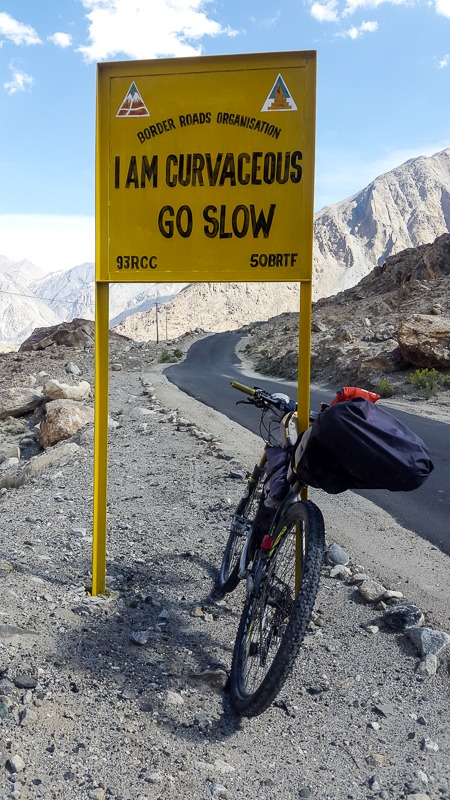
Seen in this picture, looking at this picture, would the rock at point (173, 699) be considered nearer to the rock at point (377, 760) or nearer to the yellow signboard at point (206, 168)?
the rock at point (377, 760)

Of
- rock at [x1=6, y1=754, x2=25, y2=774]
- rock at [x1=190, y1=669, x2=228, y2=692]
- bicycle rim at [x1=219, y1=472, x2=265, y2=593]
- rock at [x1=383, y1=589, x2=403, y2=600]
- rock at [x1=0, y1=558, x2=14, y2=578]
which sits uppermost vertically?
bicycle rim at [x1=219, y1=472, x2=265, y2=593]

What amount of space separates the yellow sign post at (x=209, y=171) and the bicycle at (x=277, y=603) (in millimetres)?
679

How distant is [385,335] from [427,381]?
6998 mm

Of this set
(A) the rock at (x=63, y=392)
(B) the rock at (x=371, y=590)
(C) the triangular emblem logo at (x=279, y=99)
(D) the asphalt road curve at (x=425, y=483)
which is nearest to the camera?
(C) the triangular emblem logo at (x=279, y=99)

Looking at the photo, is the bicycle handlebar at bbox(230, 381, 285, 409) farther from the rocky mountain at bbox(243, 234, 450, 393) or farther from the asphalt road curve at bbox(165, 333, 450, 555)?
the rocky mountain at bbox(243, 234, 450, 393)

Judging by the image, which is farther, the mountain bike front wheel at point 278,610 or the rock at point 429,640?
the rock at point 429,640

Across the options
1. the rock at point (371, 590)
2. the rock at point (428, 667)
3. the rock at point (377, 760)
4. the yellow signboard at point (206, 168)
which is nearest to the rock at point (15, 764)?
the rock at point (377, 760)

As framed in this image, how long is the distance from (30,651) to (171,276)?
198cm

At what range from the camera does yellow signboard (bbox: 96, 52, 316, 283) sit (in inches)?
127

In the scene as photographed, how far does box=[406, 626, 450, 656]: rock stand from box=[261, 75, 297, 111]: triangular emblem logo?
Result: 9.04 ft

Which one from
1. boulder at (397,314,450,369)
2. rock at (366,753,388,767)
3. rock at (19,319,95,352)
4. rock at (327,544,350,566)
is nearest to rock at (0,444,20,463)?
rock at (327,544,350,566)

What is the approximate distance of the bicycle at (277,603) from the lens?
231 cm

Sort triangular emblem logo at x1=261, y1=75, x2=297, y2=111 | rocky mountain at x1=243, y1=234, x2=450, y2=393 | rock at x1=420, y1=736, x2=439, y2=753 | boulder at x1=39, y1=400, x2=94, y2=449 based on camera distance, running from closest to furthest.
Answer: rock at x1=420, y1=736, x2=439, y2=753, triangular emblem logo at x1=261, y1=75, x2=297, y2=111, boulder at x1=39, y1=400, x2=94, y2=449, rocky mountain at x1=243, y1=234, x2=450, y2=393

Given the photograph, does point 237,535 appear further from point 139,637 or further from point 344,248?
point 344,248
